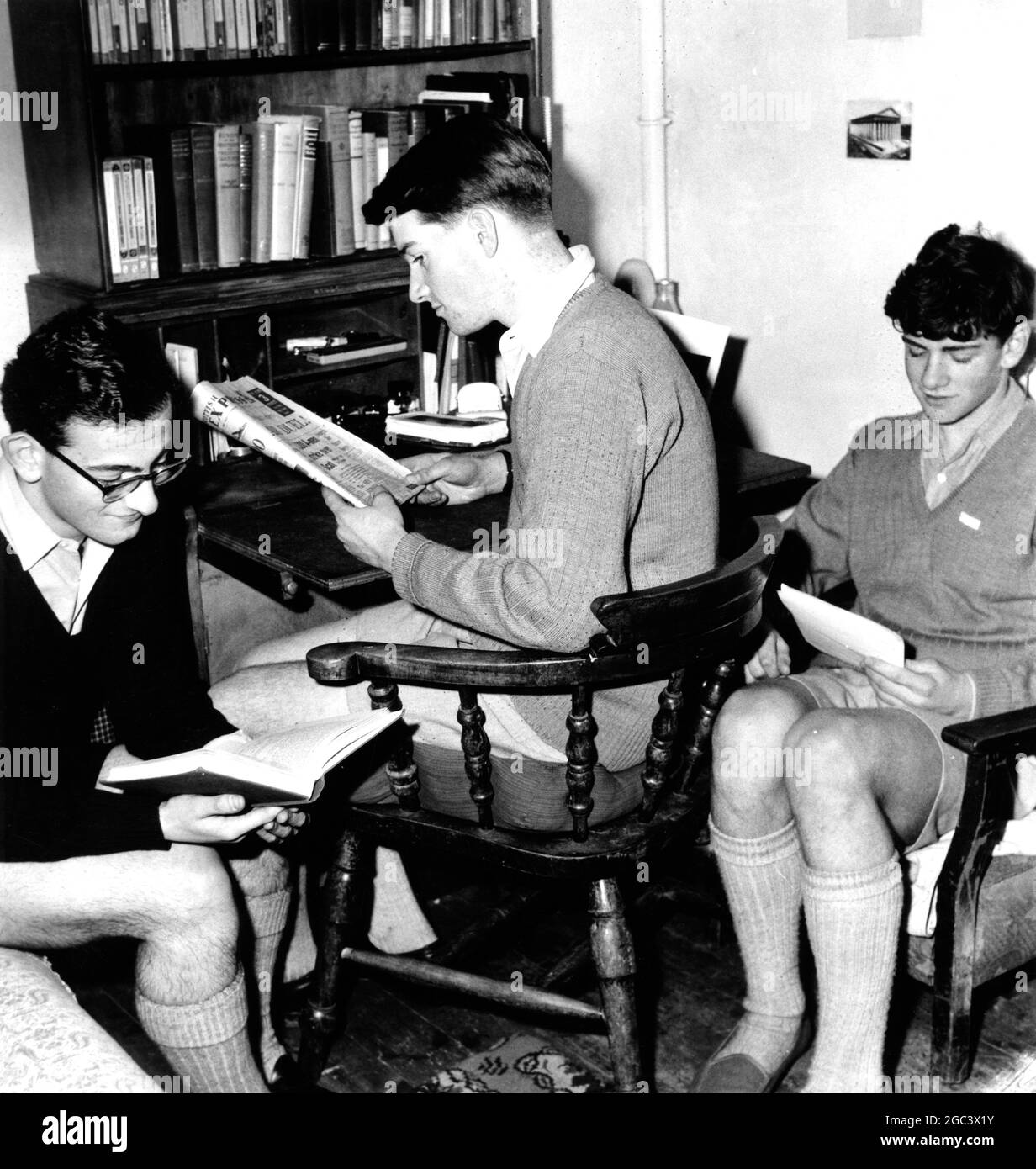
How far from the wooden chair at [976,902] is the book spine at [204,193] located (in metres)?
1.64

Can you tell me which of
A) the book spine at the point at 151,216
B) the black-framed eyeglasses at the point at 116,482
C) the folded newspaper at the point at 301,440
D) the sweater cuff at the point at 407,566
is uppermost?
the book spine at the point at 151,216

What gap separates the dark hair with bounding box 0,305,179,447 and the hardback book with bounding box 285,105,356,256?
3.38 feet

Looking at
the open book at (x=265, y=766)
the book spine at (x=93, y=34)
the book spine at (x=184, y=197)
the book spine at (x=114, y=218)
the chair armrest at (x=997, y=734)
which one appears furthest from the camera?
the book spine at (x=184, y=197)

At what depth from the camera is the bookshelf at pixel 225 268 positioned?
2412 mm

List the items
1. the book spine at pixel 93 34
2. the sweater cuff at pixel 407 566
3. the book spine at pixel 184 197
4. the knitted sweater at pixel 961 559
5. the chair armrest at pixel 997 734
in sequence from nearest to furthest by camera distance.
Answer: the chair armrest at pixel 997 734 < the sweater cuff at pixel 407 566 < the knitted sweater at pixel 961 559 < the book spine at pixel 93 34 < the book spine at pixel 184 197

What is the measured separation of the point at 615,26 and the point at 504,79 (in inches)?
20.8

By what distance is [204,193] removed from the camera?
8.52ft

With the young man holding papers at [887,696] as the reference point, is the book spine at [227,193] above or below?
above

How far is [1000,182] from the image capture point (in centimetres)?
259

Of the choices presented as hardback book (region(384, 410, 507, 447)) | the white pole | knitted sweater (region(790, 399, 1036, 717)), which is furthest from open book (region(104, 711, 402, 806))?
the white pole

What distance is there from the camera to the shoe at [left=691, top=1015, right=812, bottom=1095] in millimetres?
1915

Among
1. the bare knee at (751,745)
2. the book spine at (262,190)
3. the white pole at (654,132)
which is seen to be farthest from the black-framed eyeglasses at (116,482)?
the white pole at (654,132)

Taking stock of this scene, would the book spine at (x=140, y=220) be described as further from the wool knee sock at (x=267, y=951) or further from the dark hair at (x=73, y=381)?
the wool knee sock at (x=267, y=951)

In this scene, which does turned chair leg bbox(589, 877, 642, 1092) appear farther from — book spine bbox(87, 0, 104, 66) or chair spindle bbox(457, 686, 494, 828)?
book spine bbox(87, 0, 104, 66)
